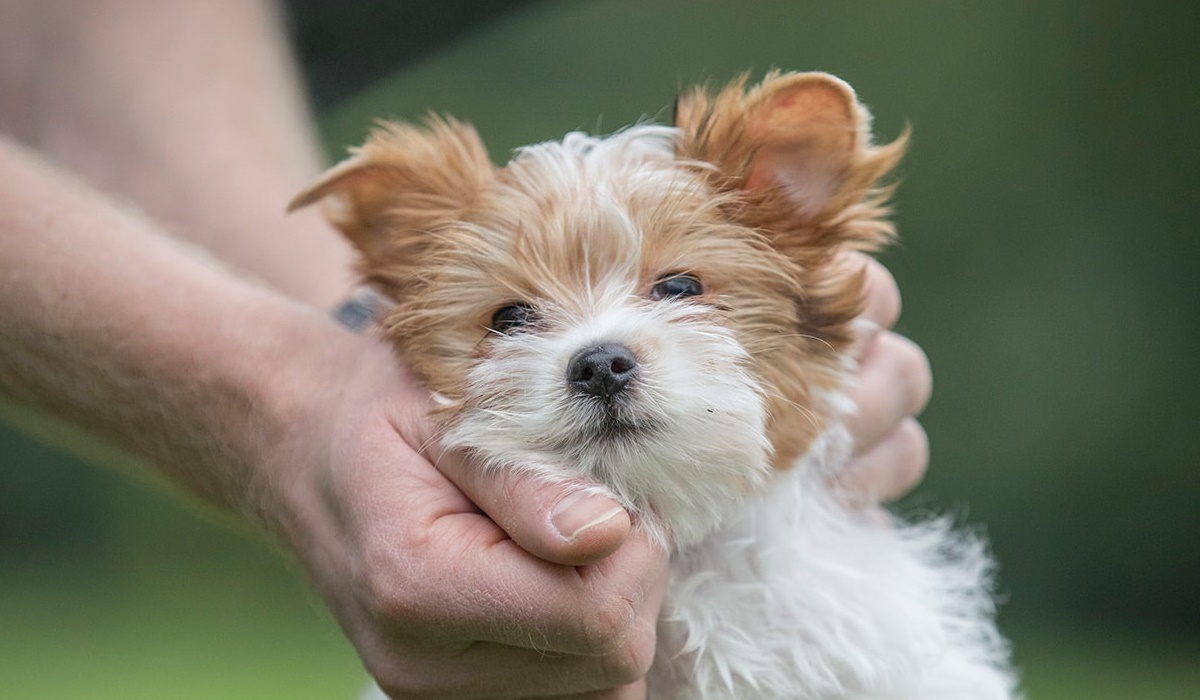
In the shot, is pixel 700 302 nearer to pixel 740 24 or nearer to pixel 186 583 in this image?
pixel 740 24

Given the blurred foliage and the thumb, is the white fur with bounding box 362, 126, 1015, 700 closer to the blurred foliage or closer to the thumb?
the thumb

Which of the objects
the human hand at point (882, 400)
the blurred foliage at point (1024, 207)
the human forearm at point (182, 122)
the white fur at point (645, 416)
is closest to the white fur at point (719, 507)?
the white fur at point (645, 416)

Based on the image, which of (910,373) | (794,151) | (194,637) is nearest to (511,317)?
(794,151)

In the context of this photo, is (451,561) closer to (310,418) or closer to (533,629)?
(533,629)

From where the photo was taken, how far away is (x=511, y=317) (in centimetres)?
215

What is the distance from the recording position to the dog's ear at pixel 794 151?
7.31 ft

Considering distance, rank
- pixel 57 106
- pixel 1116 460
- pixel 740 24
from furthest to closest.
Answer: pixel 740 24 → pixel 1116 460 → pixel 57 106

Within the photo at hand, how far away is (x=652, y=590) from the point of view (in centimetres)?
211

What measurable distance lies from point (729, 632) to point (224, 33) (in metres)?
2.68

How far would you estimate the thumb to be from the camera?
191 centimetres

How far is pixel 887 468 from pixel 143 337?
164 centimetres

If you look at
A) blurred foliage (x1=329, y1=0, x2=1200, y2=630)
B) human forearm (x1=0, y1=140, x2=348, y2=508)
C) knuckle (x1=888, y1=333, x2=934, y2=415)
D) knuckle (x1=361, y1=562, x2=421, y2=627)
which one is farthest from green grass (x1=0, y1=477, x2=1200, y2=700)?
knuckle (x1=361, y1=562, x2=421, y2=627)

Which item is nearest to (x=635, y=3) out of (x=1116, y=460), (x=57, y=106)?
(x=1116, y=460)

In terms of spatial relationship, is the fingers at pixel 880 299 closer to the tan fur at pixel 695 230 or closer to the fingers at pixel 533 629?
the tan fur at pixel 695 230
